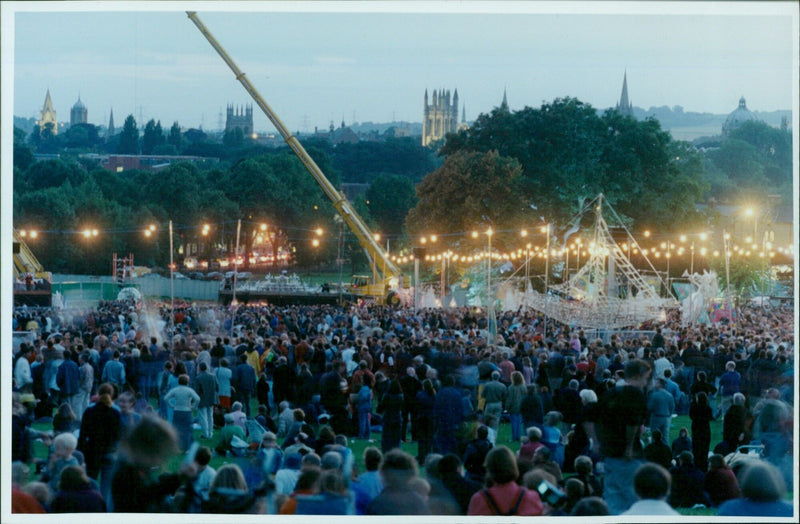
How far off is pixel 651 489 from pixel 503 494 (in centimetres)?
78

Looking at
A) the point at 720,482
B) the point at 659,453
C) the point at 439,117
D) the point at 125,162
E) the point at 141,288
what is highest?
the point at 439,117

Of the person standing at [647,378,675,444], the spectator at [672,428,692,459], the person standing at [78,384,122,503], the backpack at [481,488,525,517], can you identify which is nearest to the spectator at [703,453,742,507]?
the spectator at [672,428,692,459]

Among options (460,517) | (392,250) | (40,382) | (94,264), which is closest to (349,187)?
(392,250)

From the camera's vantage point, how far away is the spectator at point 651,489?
19.5ft

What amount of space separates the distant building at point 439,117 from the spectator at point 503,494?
99.6 m

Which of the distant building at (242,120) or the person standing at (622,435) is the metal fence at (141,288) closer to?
the person standing at (622,435)

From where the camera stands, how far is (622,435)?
8.64 m

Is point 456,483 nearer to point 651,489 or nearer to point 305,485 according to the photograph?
point 305,485

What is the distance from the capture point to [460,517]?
707 cm

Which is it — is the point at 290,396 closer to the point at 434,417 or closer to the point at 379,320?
the point at 434,417

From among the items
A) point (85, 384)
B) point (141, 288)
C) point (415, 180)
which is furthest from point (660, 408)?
point (415, 180)

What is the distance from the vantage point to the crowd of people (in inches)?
258

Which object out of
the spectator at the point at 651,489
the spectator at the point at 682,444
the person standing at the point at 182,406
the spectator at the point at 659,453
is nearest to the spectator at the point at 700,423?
the spectator at the point at 682,444

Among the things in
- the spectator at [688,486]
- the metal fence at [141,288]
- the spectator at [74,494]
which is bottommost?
the spectator at [688,486]
